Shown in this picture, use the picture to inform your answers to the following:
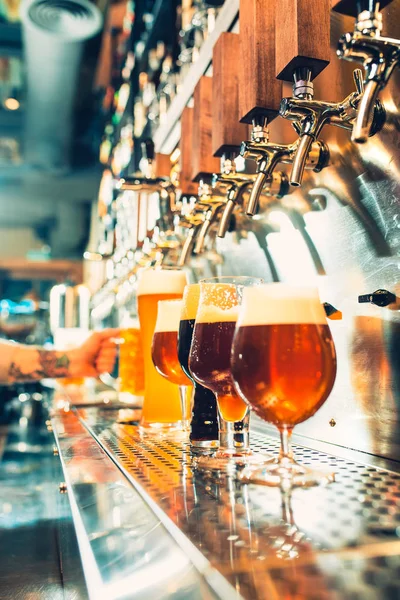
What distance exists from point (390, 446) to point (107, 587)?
2.39 feet

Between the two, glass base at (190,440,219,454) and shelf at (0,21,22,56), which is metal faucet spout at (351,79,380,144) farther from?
shelf at (0,21,22,56)

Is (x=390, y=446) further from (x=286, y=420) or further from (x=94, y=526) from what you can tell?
(x=94, y=526)

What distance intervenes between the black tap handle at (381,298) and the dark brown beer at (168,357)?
16.8 inches

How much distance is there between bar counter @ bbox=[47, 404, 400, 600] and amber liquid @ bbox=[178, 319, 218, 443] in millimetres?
147

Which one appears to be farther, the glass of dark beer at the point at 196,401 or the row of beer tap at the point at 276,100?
the glass of dark beer at the point at 196,401

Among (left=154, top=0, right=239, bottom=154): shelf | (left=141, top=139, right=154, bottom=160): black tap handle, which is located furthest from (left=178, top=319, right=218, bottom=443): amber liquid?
(left=141, top=139, right=154, bottom=160): black tap handle

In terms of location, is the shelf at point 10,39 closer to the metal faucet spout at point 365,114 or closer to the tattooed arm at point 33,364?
the tattooed arm at point 33,364

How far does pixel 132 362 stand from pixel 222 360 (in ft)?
3.67

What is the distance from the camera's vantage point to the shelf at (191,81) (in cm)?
193

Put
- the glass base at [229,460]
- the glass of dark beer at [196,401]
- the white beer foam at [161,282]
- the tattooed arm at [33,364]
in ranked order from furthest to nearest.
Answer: the tattooed arm at [33,364] < the white beer foam at [161,282] < the glass of dark beer at [196,401] < the glass base at [229,460]

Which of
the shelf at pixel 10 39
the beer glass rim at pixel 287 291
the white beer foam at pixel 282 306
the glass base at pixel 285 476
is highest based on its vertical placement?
the shelf at pixel 10 39

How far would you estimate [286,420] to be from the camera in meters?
0.82

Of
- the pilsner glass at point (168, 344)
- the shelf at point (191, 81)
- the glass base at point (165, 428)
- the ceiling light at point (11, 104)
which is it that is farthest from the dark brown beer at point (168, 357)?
the ceiling light at point (11, 104)

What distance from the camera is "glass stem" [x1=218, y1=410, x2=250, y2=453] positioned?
1042 millimetres
